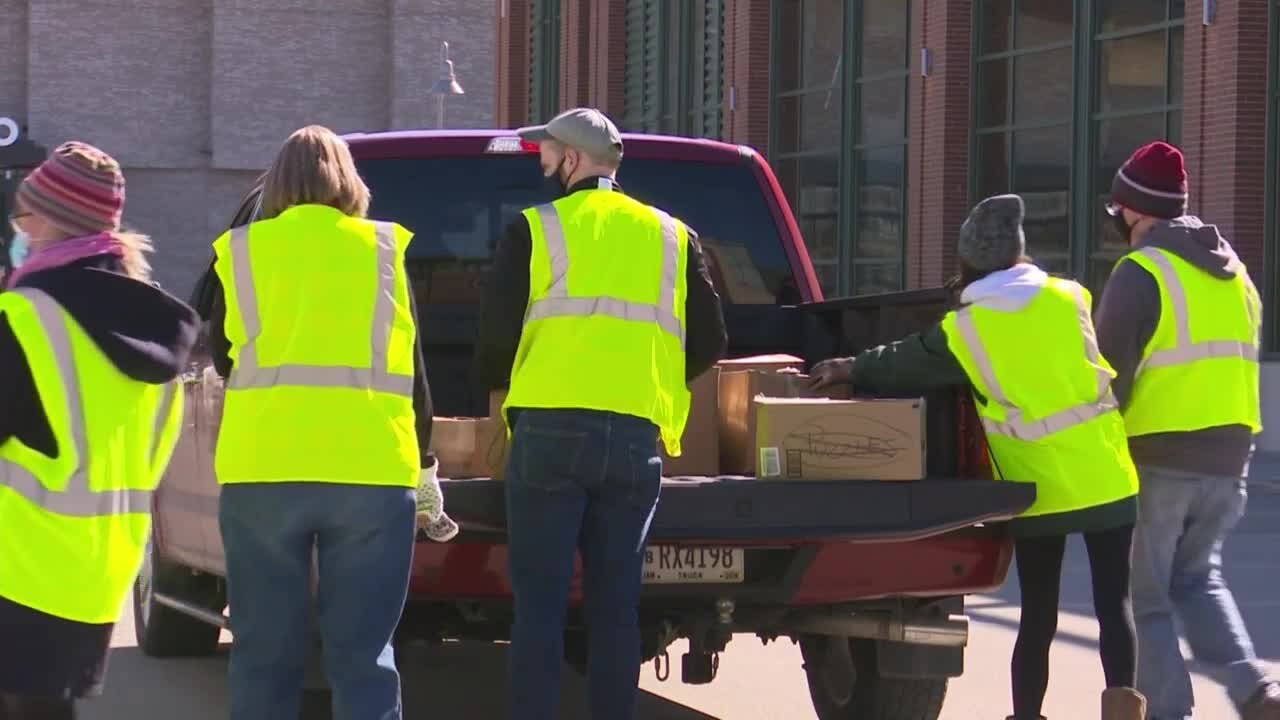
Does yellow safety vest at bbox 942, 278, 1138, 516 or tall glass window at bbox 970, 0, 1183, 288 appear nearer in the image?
yellow safety vest at bbox 942, 278, 1138, 516

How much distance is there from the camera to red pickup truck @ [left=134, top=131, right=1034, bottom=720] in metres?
6.62

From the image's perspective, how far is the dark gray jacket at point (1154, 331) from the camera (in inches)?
275

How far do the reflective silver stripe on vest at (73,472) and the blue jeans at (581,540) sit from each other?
155cm

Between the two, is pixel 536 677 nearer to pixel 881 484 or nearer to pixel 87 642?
pixel 881 484

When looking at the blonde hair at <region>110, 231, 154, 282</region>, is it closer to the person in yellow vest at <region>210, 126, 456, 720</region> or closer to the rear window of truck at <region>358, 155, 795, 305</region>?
the person in yellow vest at <region>210, 126, 456, 720</region>

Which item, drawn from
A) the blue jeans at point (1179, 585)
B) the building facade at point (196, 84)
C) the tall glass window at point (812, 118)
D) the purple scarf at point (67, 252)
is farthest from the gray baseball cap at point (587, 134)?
the building facade at point (196, 84)

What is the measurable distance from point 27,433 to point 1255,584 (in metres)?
9.57

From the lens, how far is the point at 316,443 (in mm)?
5383

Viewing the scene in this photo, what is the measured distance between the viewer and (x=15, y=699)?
4762 mm

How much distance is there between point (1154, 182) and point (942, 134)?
81.1ft

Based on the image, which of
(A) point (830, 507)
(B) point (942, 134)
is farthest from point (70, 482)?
(B) point (942, 134)

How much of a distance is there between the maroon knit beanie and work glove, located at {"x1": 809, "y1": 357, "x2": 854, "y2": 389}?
95cm

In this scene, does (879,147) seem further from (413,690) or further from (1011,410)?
(1011,410)

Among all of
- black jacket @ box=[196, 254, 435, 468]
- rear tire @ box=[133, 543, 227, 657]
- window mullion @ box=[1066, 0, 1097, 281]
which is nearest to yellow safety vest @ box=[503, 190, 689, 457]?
black jacket @ box=[196, 254, 435, 468]
